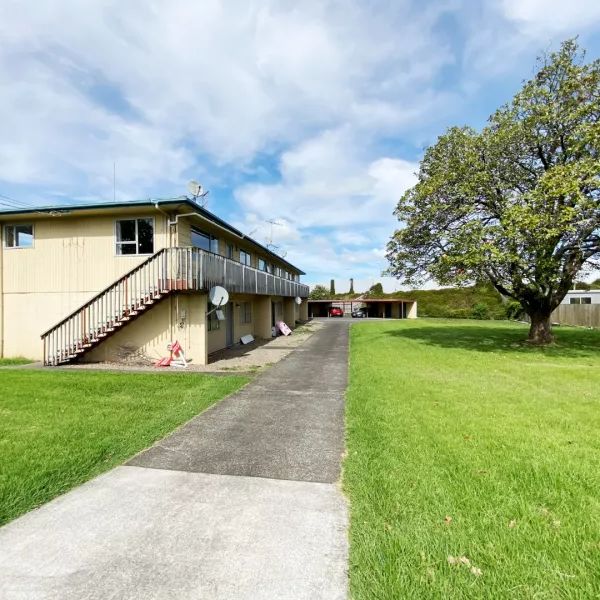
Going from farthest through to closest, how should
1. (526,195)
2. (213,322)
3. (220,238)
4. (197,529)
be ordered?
(220,238) < (213,322) < (526,195) < (197,529)

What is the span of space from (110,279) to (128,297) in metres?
1.81

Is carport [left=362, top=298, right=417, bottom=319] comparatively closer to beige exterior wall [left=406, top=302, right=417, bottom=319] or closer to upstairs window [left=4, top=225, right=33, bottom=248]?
beige exterior wall [left=406, top=302, right=417, bottom=319]

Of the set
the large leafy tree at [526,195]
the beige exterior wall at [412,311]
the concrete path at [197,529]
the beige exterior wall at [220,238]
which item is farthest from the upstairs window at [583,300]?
the concrete path at [197,529]

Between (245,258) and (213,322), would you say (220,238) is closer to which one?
(213,322)

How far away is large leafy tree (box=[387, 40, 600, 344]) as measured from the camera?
43.2 ft

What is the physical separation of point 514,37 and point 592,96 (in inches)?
292

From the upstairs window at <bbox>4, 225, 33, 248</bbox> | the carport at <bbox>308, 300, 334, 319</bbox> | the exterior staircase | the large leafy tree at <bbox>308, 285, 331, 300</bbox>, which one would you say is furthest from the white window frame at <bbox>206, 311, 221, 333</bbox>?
the large leafy tree at <bbox>308, 285, 331, 300</bbox>

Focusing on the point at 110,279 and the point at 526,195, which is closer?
the point at 110,279

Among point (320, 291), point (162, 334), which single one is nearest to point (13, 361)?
point (162, 334)

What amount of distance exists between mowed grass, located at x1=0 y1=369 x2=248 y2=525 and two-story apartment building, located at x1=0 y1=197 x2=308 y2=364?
2.32 m

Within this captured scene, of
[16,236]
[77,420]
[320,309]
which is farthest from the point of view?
[320,309]

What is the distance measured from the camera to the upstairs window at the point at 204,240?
1400 centimetres

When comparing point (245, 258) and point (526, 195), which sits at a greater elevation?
point (526, 195)

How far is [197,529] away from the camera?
10.3 ft
